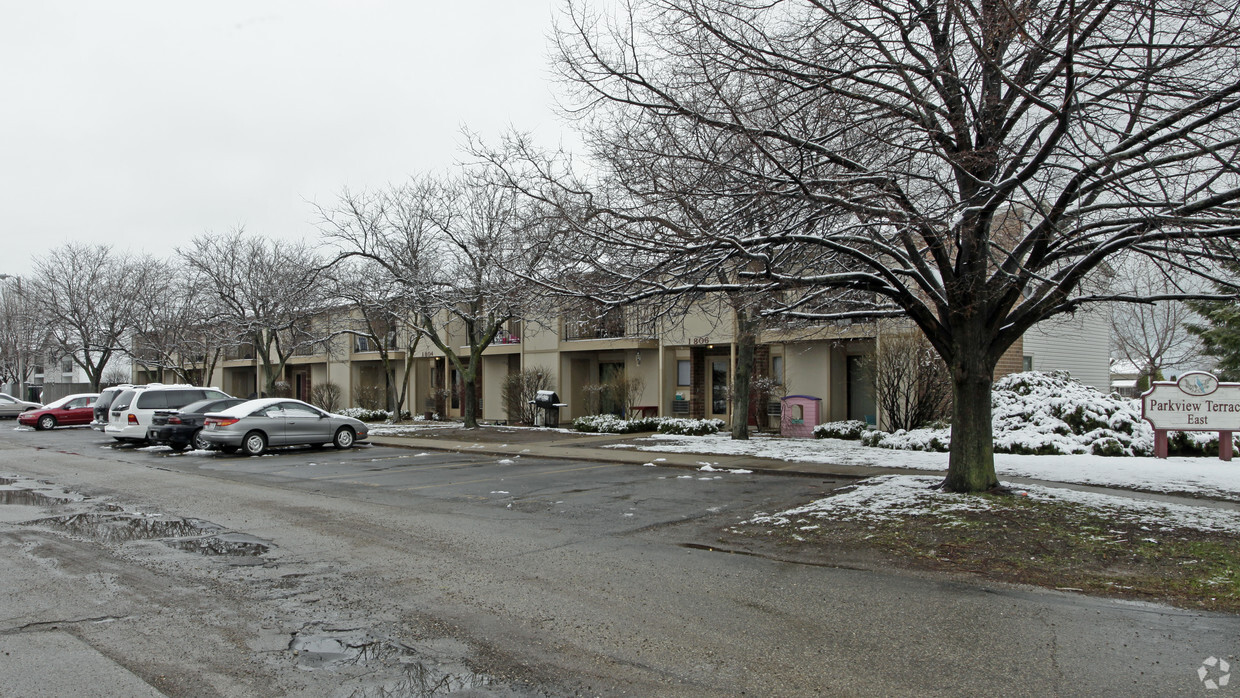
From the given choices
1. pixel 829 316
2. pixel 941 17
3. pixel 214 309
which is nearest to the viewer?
pixel 941 17

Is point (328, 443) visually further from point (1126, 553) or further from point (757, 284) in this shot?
point (1126, 553)

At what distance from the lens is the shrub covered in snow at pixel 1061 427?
15844 mm

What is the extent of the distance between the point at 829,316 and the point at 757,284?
203cm

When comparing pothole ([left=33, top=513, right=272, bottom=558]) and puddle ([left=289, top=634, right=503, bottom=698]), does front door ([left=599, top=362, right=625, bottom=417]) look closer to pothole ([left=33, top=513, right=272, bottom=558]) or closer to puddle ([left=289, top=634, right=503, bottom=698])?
pothole ([left=33, top=513, right=272, bottom=558])

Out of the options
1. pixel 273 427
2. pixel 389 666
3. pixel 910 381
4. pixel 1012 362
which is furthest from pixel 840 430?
pixel 389 666

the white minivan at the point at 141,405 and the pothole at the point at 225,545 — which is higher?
the white minivan at the point at 141,405

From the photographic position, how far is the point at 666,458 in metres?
17.1

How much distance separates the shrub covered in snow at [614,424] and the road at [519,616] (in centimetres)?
1356

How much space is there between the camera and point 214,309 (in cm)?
3506

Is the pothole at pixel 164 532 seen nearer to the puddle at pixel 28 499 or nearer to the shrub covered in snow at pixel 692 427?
the puddle at pixel 28 499

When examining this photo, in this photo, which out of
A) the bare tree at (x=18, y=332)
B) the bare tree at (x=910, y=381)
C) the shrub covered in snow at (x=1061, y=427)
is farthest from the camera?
the bare tree at (x=18, y=332)

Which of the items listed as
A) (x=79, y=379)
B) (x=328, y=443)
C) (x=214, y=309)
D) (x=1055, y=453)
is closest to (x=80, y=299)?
(x=214, y=309)

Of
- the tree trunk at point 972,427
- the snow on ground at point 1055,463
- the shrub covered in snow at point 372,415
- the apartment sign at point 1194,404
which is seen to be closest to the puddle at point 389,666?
the tree trunk at point 972,427

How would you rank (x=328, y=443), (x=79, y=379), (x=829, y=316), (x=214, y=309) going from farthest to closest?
(x=79, y=379)
(x=214, y=309)
(x=328, y=443)
(x=829, y=316)
